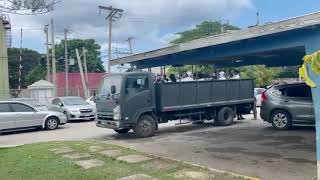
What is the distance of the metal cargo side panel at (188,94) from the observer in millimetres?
16078

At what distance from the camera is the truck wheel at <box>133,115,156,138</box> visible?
48.9ft

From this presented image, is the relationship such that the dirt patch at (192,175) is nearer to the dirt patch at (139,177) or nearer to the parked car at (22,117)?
the dirt patch at (139,177)

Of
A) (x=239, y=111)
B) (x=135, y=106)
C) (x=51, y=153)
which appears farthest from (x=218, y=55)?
(x=239, y=111)

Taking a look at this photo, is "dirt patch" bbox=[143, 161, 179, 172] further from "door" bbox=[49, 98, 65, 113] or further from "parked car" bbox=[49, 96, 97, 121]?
"door" bbox=[49, 98, 65, 113]

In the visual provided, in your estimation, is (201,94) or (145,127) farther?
(201,94)

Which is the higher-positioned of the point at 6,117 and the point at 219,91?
the point at 219,91

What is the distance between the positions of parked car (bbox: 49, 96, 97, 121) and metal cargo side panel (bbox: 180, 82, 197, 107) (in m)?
8.20

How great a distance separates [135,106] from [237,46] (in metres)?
5.13

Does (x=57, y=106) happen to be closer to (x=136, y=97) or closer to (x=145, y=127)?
(x=145, y=127)

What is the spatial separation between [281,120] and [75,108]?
11.7m

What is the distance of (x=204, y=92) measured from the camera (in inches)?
665

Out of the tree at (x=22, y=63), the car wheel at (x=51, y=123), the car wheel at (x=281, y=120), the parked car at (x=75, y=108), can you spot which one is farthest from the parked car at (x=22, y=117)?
the tree at (x=22, y=63)

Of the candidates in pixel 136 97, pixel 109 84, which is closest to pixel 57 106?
pixel 109 84

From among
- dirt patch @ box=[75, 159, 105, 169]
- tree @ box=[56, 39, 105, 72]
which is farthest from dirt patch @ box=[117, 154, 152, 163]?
tree @ box=[56, 39, 105, 72]
